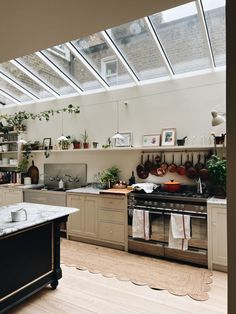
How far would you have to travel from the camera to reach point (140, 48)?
12.6ft

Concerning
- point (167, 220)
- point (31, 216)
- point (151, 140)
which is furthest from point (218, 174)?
point (31, 216)

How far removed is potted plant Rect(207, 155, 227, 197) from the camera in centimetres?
339

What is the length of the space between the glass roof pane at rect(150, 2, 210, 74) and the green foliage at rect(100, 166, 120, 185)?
2096mm

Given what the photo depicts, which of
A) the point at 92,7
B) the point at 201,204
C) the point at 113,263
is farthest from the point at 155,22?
the point at 113,263

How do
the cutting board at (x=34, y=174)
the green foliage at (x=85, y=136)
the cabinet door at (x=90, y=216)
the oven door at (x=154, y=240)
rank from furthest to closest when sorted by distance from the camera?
the cutting board at (x=34, y=174) → the green foliage at (x=85, y=136) → the cabinet door at (x=90, y=216) → the oven door at (x=154, y=240)

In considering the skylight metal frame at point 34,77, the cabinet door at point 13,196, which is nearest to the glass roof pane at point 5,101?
the skylight metal frame at point 34,77

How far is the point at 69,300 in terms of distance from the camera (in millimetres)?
2609

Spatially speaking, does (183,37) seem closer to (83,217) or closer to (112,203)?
(112,203)

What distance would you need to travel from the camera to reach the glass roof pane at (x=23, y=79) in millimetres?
4883

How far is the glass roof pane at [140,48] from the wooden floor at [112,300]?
3300 mm

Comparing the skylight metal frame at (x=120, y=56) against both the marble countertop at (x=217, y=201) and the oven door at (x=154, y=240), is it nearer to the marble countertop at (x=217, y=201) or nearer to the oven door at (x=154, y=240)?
the oven door at (x=154, y=240)

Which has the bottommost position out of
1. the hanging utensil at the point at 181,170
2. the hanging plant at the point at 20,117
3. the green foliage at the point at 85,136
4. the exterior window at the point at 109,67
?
the hanging utensil at the point at 181,170

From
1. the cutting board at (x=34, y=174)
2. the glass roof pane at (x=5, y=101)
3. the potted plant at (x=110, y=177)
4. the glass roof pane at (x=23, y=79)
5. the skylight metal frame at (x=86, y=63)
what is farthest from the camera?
the glass roof pane at (x=5, y=101)

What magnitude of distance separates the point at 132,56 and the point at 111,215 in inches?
104
